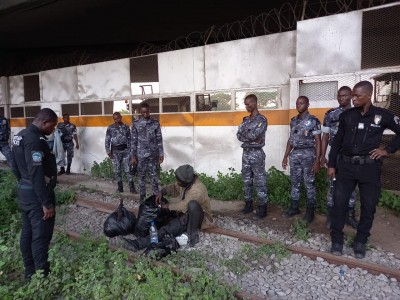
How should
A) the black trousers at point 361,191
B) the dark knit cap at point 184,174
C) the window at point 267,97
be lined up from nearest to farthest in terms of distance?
the black trousers at point 361,191
the dark knit cap at point 184,174
the window at point 267,97

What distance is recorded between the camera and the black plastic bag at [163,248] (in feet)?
13.4

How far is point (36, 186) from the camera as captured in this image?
3.38 m

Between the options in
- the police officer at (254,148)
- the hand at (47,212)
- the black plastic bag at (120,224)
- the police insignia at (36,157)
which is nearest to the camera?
the police insignia at (36,157)

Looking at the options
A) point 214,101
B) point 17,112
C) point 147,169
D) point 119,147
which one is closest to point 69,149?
point 119,147

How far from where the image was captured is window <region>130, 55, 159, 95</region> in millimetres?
8914

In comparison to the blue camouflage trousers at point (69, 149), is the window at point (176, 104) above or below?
above

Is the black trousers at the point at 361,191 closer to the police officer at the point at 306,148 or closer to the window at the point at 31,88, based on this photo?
the police officer at the point at 306,148

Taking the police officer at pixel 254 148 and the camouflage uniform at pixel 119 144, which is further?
the camouflage uniform at pixel 119 144

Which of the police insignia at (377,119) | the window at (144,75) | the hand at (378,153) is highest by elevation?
the window at (144,75)

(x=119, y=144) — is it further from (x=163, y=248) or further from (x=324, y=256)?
(x=324, y=256)

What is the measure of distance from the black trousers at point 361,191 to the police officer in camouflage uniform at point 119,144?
15.5ft

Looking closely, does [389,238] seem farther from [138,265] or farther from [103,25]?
[103,25]

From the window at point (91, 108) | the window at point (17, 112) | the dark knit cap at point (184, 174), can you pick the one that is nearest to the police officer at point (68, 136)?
the window at point (91, 108)

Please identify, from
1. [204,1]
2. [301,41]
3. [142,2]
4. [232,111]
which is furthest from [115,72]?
[301,41]
